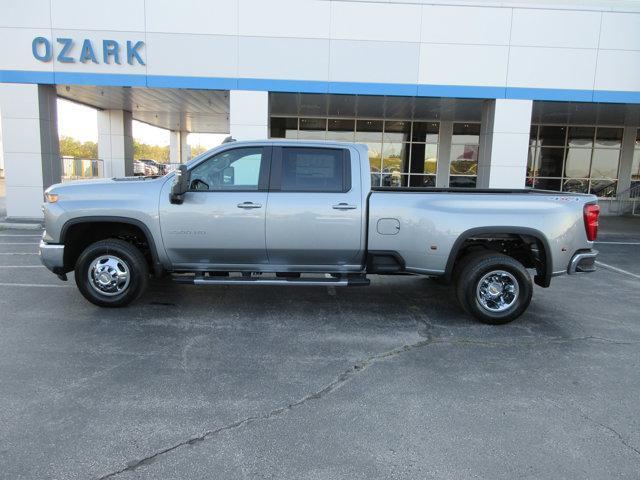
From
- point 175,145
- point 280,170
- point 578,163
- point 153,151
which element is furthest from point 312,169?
point 153,151

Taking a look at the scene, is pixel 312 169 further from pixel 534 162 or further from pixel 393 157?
pixel 534 162

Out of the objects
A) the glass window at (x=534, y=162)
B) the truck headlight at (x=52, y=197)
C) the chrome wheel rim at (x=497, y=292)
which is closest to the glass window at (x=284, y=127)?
the glass window at (x=534, y=162)

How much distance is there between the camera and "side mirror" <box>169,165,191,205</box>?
5.62 meters

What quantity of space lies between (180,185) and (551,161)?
1814 centimetres

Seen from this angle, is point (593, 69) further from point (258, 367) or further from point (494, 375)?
point (258, 367)

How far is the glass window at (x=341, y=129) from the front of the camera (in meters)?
19.7

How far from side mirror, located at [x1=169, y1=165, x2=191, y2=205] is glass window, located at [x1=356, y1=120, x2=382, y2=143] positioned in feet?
48.7

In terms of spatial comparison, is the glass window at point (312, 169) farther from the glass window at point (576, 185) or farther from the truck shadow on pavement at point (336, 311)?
the glass window at point (576, 185)

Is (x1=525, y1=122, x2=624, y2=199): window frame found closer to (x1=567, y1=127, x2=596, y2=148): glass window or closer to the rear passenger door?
(x1=567, y1=127, x2=596, y2=148): glass window

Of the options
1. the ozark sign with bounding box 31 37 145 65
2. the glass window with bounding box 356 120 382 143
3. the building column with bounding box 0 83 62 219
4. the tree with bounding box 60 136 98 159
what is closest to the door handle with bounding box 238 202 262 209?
the ozark sign with bounding box 31 37 145 65

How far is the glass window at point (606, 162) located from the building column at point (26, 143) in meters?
19.3

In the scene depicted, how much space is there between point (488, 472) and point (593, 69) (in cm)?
1303

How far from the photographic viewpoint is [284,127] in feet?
65.8

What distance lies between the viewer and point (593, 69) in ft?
42.7
